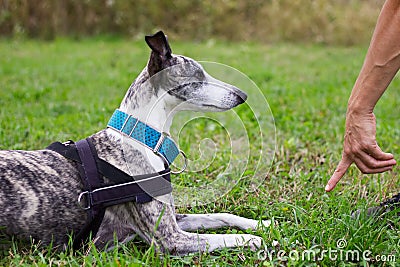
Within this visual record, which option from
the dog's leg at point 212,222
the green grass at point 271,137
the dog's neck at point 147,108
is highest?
the dog's neck at point 147,108

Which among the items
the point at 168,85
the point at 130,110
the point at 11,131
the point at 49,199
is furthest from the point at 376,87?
the point at 11,131

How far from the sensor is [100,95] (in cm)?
644

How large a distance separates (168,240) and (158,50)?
102cm

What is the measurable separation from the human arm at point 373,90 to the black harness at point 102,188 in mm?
1026

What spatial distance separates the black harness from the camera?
2.55 m

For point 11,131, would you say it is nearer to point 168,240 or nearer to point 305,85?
point 168,240

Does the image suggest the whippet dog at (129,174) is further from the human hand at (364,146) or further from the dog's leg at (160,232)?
the human hand at (364,146)

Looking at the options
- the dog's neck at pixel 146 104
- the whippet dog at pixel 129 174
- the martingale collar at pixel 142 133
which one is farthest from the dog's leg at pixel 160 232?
the dog's neck at pixel 146 104

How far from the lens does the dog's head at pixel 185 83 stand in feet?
8.76

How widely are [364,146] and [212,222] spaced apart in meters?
1.01

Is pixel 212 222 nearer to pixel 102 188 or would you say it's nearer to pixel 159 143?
pixel 159 143

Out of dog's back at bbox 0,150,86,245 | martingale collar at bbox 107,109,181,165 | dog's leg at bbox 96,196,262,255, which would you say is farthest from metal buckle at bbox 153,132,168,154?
dog's back at bbox 0,150,86,245

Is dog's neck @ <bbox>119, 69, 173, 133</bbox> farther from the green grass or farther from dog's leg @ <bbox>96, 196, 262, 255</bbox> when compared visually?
the green grass

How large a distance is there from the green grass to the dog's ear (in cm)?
97
